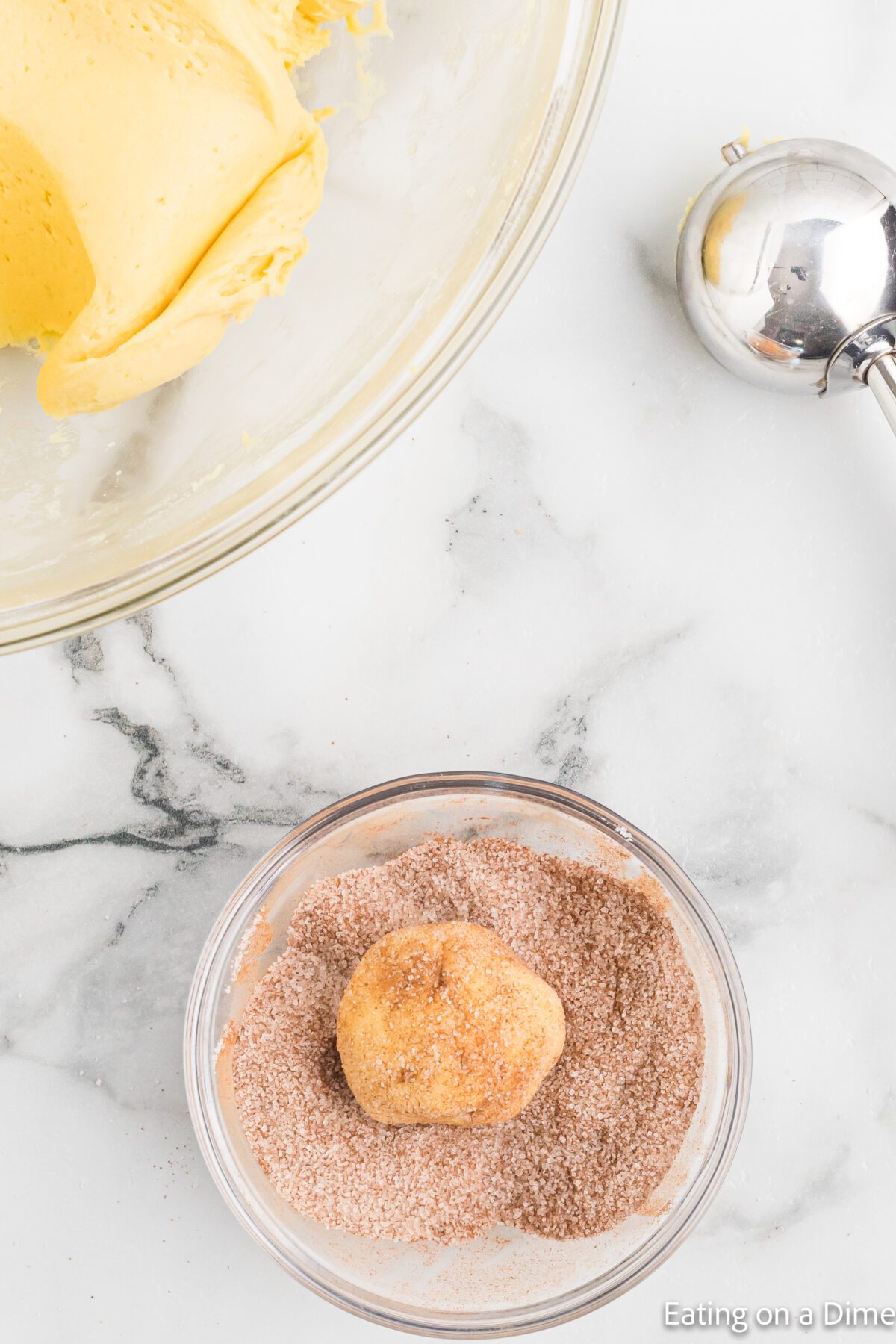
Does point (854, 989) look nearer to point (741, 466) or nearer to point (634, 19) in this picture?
point (741, 466)

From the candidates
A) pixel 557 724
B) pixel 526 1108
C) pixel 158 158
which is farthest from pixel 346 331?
pixel 526 1108

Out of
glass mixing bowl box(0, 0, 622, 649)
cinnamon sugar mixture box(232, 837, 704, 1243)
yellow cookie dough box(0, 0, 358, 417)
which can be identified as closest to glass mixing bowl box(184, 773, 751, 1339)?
cinnamon sugar mixture box(232, 837, 704, 1243)

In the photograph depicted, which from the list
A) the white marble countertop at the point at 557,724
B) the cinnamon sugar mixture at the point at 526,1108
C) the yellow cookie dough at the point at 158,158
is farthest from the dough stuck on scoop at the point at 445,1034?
the yellow cookie dough at the point at 158,158

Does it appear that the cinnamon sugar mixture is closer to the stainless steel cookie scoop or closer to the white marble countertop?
the white marble countertop

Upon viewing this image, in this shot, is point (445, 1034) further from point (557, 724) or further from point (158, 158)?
point (158, 158)

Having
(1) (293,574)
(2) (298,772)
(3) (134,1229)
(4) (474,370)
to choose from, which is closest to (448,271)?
(4) (474,370)
